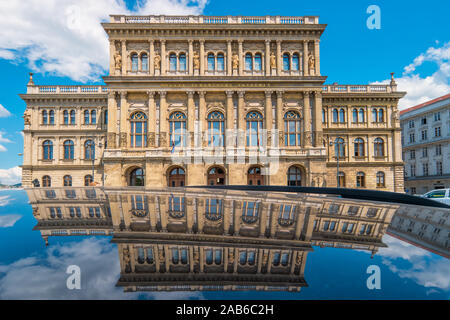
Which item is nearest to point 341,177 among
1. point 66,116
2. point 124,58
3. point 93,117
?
point 124,58

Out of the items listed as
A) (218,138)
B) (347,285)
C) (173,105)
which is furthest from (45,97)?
(347,285)

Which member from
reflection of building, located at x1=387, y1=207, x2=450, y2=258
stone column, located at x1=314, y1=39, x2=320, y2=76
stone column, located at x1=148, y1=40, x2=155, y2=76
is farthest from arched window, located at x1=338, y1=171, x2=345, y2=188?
reflection of building, located at x1=387, y1=207, x2=450, y2=258

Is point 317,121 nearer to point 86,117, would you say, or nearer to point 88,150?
point 88,150

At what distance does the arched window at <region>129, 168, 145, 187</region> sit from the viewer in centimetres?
2546

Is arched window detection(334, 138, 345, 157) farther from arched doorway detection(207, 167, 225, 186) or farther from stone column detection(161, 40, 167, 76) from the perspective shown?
stone column detection(161, 40, 167, 76)

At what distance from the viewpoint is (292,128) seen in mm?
25641

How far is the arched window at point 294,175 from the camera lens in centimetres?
2542

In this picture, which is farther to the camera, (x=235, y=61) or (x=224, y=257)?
(x=235, y=61)

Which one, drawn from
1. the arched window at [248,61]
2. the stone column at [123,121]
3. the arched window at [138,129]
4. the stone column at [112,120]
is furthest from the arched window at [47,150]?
the arched window at [248,61]

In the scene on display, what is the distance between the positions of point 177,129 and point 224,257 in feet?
80.9

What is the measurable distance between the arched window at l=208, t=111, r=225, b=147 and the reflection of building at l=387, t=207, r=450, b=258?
74.3ft

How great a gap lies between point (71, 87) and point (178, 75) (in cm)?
1602

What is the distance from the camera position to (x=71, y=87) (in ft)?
99.6

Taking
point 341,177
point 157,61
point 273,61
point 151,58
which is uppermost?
point 151,58
